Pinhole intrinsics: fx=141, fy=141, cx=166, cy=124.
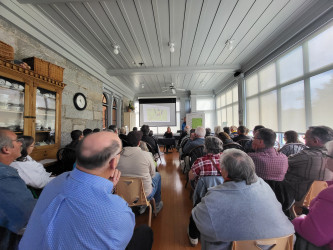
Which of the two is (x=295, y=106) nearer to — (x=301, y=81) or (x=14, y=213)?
(x=301, y=81)

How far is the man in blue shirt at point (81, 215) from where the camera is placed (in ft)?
1.74

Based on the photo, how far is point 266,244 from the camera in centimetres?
72

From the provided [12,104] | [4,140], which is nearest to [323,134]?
[4,140]

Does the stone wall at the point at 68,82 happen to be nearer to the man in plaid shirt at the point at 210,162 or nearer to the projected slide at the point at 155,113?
the man in plaid shirt at the point at 210,162

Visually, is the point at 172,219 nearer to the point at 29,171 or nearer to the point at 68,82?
the point at 29,171

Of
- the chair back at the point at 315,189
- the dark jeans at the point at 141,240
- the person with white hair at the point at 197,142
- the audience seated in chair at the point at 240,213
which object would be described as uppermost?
the person with white hair at the point at 197,142

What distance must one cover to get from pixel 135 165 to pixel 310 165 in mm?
1860

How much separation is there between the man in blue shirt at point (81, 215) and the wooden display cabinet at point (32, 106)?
2008 mm

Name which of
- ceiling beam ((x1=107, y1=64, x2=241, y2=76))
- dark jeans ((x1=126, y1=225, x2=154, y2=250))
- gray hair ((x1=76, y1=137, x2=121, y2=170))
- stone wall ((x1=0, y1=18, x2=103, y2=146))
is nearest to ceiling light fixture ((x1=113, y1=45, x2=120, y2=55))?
stone wall ((x1=0, y1=18, x2=103, y2=146))

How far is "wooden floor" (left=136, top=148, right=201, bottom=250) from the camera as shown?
5.02 feet

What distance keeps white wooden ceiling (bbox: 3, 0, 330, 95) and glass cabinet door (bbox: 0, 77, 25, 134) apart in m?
1.12

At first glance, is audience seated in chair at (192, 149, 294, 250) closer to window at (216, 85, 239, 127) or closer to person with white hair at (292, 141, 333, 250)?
person with white hair at (292, 141, 333, 250)

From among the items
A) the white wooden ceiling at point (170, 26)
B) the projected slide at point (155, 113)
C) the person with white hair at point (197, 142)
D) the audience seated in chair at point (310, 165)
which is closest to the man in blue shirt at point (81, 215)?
the audience seated in chair at point (310, 165)

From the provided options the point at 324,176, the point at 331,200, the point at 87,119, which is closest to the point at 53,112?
the point at 87,119
